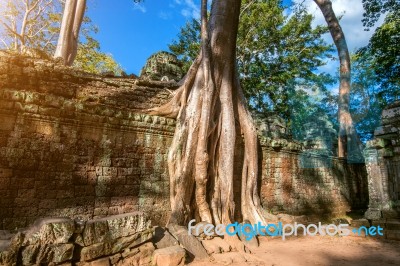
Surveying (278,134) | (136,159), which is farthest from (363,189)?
(136,159)

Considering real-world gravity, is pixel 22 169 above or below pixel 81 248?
above

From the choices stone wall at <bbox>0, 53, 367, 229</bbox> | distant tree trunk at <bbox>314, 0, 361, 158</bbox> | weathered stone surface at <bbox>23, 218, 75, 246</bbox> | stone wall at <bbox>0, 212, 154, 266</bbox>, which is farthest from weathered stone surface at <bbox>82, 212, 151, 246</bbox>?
distant tree trunk at <bbox>314, 0, 361, 158</bbox>

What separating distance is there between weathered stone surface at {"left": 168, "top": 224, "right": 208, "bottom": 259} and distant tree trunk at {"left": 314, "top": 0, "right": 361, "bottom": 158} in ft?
24.5

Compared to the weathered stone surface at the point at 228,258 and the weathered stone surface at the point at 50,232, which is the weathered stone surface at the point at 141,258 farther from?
the weathered stone surface at the point at 228,258

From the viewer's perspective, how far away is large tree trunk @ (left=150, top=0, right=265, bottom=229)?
451cm

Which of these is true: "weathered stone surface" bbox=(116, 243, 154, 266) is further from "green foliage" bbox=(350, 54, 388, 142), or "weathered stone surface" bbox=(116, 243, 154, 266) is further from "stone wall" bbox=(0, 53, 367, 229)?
"green foliage" bbox=(350, 54, 388, 142)

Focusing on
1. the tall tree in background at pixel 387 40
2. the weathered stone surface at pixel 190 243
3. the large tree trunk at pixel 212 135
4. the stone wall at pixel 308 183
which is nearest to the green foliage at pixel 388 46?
the tall tree in background at pixel 387 40

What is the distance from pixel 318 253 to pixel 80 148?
4030 mm

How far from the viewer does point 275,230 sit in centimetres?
479

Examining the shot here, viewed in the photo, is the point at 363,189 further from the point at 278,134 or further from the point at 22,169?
the point at 22,169

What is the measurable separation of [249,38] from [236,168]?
9.75 meters

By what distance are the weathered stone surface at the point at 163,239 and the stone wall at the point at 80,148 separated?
1368 millimetres

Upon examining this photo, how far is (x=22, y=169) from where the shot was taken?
3.77 metres

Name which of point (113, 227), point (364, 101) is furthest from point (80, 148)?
point (364, 101)
